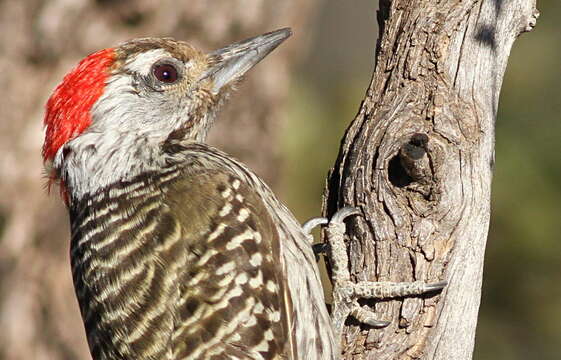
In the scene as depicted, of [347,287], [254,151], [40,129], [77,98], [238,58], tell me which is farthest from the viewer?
[254,151]

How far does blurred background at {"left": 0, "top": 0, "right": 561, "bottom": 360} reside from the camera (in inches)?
311

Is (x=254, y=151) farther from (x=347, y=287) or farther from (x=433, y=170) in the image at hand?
(x=433, y=170)

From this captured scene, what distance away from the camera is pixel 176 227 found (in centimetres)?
471

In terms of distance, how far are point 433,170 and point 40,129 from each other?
16.6 ft

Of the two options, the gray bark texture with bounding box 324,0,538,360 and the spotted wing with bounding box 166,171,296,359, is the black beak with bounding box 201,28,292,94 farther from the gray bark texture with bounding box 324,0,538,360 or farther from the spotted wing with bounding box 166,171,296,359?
the gray bark texture with bounding box 324,0,538,360

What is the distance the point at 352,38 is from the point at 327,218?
27.5ft

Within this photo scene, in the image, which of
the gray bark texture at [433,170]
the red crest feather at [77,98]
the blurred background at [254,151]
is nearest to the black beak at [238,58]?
the red crest feather at [77,98]

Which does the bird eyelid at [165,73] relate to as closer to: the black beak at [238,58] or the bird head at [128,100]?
the bird head at [128,100]

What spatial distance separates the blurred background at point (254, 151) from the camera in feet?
25.9

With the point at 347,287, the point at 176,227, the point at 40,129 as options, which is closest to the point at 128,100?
the point at 176,227

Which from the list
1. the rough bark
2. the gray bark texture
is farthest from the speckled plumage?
the rough bark

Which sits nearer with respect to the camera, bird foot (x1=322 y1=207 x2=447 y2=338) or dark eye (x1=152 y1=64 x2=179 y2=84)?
bird foot (x1=322 y1=207 x2=447 y2=338)

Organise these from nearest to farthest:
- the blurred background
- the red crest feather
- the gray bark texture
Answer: the gray bark texture, the red crest feather, the blurred background

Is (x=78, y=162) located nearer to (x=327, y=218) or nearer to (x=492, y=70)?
(x=327, y=218)
